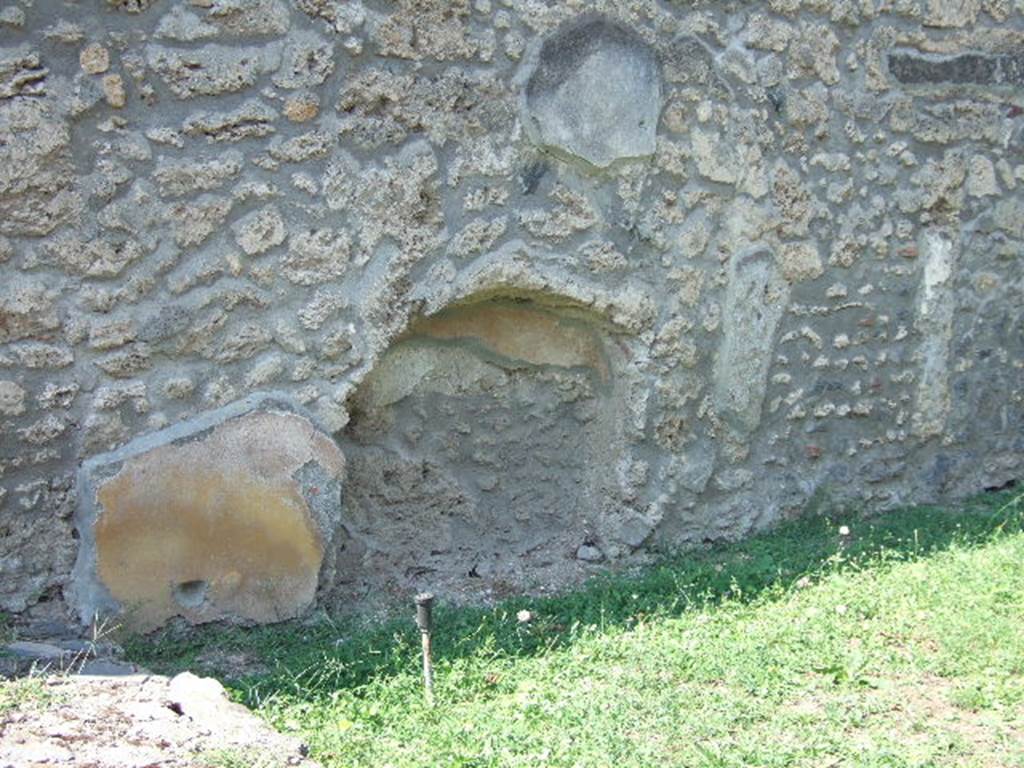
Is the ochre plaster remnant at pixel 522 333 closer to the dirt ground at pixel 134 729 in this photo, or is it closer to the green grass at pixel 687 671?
the green grass at pixel 687 671

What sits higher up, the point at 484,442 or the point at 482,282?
the point at 482,282

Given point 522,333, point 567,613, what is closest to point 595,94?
point 522,333

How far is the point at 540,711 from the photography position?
333 centimetres

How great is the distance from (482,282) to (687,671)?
56.6 inches

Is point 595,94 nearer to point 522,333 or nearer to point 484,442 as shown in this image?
point 522,333

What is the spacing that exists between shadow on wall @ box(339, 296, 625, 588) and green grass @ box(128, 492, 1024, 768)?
0.42 metres

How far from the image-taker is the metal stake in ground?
331cm

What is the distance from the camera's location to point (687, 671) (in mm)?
3605

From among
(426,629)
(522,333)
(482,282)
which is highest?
(482,282)

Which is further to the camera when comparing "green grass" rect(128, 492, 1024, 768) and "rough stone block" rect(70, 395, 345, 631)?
"rough stone block" rect(70, 395, 345, 631)

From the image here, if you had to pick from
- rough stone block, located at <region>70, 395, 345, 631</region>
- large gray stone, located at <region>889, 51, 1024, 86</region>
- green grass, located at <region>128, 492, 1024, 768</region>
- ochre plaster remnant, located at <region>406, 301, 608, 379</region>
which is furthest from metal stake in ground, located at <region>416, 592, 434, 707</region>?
large gray stone, located at <region>889, 51, 1024, 86</region>

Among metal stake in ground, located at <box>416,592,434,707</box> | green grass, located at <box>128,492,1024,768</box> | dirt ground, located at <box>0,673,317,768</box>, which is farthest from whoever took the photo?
metal stake in ground, located at <box>416,592,434,707</box>

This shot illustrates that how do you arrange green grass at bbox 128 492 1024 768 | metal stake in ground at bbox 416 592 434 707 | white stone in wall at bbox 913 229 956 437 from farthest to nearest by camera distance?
white stone in wall at bbox 913 229 956 437 → metal stake in ground at bbox 416 592 434 707 → green grass at bbox 128 492 1024 768

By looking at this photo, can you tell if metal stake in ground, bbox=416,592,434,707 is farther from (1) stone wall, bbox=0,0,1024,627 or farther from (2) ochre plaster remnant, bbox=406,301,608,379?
(2) ochre plaster remnant, bbox=406,301,608,379
